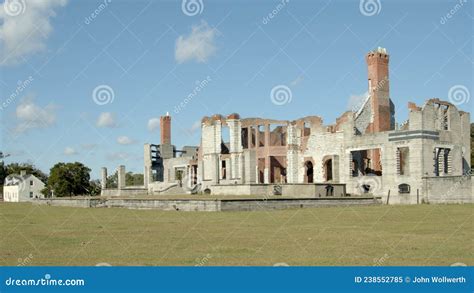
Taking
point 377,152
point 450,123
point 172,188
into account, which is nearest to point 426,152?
point 450,123

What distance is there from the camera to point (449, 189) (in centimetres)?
4175

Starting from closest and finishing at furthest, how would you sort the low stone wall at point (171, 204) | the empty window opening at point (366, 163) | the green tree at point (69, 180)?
1. the low stone wall at point (171, 204)
2. the empty window opening at point (366, 163)
3. the green tree at point (69, 180)

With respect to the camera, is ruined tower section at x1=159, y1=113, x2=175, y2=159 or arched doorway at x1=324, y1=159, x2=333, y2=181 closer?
arched doorway at x1=324, y1=159, x2=333, y2=181

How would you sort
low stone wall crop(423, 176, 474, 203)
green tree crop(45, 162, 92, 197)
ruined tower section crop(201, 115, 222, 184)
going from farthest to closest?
green tree crop(45, 162, 92, 197) < ruined tower section crop(201, 115, 222, 184) < low stone wall crop(423, 176, 474, 203)

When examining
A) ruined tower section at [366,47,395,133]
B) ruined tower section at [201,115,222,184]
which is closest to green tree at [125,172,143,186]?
ruined tower section at [201,115,222,184]

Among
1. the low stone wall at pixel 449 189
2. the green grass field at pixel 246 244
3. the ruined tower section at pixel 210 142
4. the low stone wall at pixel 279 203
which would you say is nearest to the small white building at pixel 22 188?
the ruined tower section at pixel 210 142

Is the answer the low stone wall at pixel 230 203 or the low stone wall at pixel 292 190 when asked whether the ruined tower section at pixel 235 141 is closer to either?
the low stone wall at pixel 292 190

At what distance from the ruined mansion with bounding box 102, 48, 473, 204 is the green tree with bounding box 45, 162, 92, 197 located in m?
5.14

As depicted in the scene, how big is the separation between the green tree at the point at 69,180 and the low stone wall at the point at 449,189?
4416cm

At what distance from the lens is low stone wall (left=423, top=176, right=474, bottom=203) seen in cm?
4028

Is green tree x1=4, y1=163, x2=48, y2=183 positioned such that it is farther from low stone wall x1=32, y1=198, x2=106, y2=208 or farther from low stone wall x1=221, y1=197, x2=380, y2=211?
low stone wall x1=221, y1=197, x2=380, y2=211

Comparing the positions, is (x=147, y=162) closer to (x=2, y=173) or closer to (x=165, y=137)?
(x=165, y=137)

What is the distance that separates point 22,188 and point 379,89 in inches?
2281

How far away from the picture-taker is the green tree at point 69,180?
7294 cm
